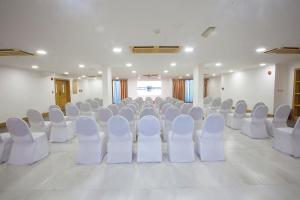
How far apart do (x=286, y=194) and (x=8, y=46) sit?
613 centimetres

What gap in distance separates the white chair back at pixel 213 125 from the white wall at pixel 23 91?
8.27m

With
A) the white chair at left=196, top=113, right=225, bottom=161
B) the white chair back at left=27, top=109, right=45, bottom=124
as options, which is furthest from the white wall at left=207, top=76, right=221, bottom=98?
the white chair back at left=27, top=109, right=45, bottom=124

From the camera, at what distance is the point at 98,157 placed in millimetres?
3342

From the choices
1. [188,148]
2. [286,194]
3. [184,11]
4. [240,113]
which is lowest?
[286,194]

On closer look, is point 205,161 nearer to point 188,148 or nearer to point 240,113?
point 188,148

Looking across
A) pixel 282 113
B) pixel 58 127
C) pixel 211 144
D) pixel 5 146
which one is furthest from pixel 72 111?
pixel 282 113

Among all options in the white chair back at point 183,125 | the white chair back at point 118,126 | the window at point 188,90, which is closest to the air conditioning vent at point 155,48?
the white chair back at point 183,125

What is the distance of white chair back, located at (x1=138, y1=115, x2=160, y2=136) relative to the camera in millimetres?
3189

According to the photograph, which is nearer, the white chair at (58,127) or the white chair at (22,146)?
the white chair at (22,146)

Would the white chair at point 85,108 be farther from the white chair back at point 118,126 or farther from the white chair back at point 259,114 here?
the white chair back at point 259,114

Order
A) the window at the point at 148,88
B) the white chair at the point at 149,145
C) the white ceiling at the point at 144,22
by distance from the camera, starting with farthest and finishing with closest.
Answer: the window at the point at 148,88 → the white chair at the point at 149,145 → the white ceiling at the point at 144,22

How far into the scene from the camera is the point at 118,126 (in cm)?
321

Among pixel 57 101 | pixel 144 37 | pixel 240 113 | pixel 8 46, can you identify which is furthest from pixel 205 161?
pixel 57 101

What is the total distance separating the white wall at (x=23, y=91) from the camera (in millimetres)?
7198
